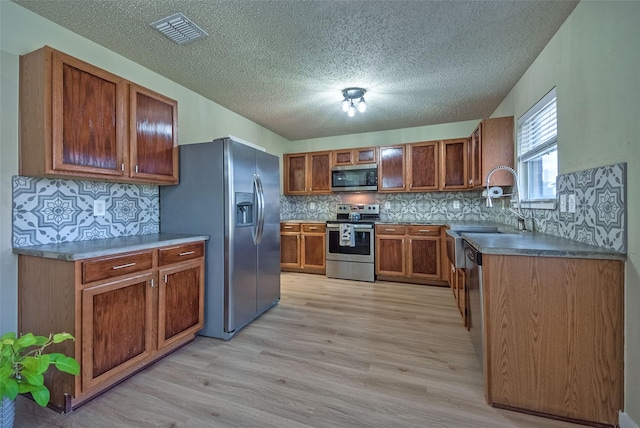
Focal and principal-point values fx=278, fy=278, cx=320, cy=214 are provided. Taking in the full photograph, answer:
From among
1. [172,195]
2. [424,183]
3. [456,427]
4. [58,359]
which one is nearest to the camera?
[58,359]

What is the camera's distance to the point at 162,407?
Result: 5.13 ft

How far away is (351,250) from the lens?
14.0 ft

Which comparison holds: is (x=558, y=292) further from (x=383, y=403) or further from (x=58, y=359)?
(x=58, y=359)

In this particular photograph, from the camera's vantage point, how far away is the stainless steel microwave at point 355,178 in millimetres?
4445

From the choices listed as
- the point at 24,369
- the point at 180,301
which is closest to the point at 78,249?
the point at 24,369

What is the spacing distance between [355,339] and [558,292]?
1459mm

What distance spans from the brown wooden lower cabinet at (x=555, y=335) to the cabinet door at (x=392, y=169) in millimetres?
2910

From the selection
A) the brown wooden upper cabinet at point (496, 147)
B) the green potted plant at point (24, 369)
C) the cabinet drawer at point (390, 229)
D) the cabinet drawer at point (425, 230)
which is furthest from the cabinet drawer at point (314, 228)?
the green potted plant at point (24, 369)

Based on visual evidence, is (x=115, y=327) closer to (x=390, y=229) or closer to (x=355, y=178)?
(x=390, y=229)

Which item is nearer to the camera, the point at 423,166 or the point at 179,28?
the point at 179,28

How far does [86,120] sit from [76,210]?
66cm

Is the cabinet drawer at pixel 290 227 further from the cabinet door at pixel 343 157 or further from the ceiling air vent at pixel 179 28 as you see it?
the ceiling air vent at pixel 179 28

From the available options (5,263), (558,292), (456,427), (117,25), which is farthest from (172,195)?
(558,292)

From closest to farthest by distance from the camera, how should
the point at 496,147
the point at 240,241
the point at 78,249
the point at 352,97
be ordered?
1. the point at 78,249
2. the point at 240,241
3. the point at 496,147
4. the point at 352,97
